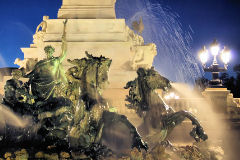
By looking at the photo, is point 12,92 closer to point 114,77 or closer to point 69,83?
point 69,83

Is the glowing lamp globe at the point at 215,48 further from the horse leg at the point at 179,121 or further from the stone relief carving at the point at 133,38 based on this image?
the horse leg at the point at 179,121

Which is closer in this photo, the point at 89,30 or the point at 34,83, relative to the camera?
the point at 34,83

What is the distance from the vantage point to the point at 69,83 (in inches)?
339

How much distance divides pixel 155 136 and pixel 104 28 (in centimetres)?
738

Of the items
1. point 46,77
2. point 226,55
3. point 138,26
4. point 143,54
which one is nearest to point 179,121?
point 46,77

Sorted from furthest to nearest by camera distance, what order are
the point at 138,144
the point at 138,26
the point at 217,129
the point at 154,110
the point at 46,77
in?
the point at 138,26 → the point at 217,129 → the point at 154,110 → the point at 46,77 → the point at 138,144

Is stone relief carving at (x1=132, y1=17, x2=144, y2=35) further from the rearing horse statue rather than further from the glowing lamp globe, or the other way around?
the rearing horse statue

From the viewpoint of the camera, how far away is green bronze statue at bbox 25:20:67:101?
27.2 ft

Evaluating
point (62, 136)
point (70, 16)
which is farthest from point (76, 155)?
point (70, 16)

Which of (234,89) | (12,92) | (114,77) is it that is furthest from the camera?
(234,89)

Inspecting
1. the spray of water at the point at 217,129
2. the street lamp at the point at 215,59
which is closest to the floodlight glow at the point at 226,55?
the street lamp at the point at 215,59

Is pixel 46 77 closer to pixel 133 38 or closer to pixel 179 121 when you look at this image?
pixel 179 121

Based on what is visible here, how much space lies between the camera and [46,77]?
8.52 meters

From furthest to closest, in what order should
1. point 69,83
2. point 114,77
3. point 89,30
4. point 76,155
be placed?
point 89,30, point 114,77, point 69,83, point 76,155
